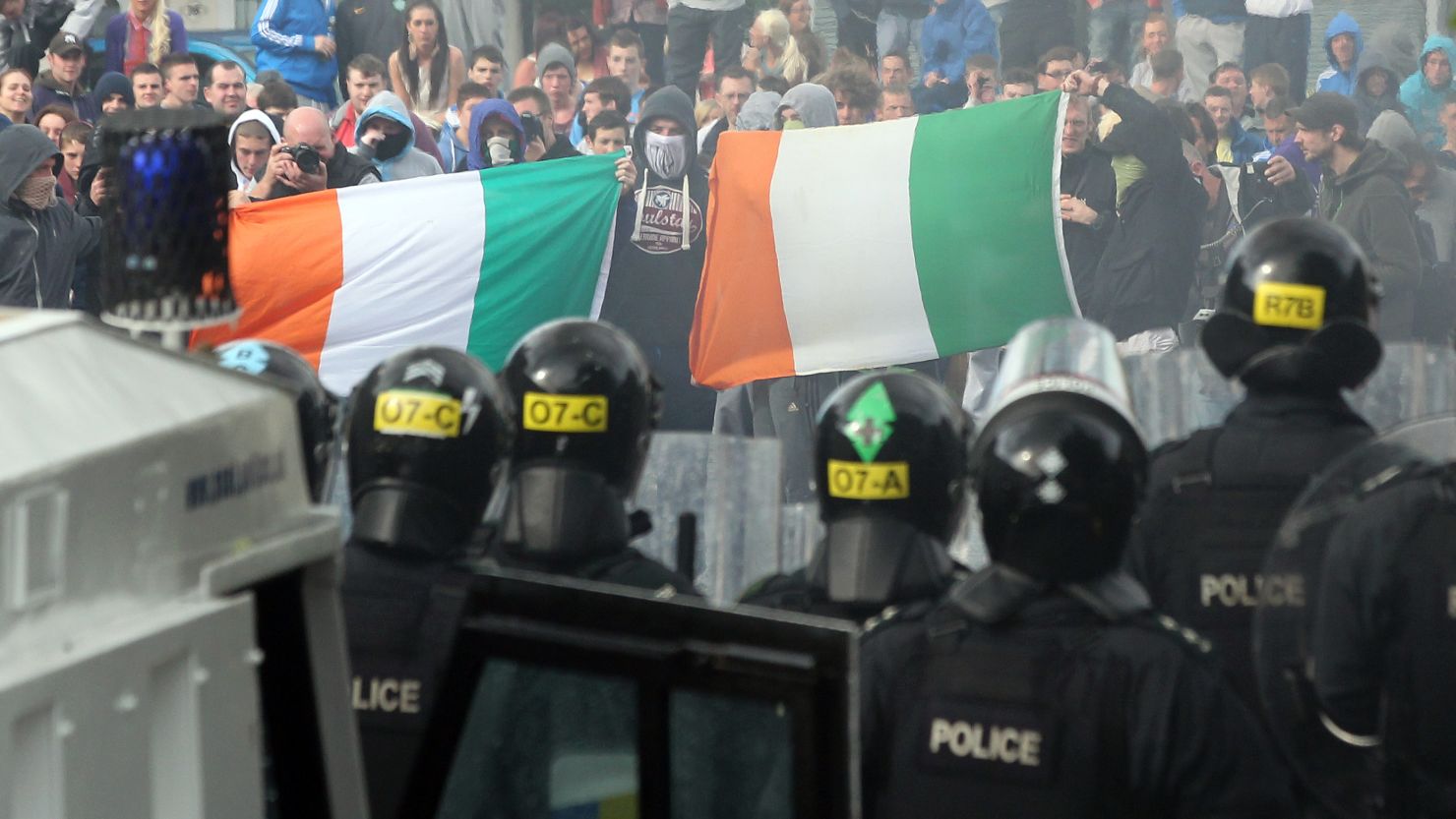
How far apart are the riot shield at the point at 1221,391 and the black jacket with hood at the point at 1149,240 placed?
1950 millimetres

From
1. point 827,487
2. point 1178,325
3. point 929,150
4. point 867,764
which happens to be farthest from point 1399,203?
point 867,764

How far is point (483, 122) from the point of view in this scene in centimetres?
917

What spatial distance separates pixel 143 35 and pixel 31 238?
8.33 ft

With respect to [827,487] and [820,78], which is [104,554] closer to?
[827,487]

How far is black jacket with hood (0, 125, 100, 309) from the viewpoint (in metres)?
7.59

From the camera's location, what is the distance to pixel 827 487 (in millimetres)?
3699

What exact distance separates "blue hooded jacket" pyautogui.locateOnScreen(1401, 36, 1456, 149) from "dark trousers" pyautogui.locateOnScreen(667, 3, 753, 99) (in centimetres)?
319

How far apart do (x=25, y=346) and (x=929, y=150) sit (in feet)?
21.8

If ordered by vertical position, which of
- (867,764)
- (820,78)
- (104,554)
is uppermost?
(820,78)

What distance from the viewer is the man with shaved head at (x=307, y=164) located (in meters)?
8.19

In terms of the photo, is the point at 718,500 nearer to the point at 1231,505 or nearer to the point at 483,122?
the point at 1231,505

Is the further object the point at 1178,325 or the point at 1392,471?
the point at 1178,325

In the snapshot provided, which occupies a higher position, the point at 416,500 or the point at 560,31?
the point at 560,31

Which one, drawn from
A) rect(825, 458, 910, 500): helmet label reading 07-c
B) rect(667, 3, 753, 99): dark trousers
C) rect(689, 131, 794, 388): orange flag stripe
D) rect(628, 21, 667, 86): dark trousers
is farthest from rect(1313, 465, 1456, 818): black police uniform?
rect(628, 21, 667, 86): dark trousers
